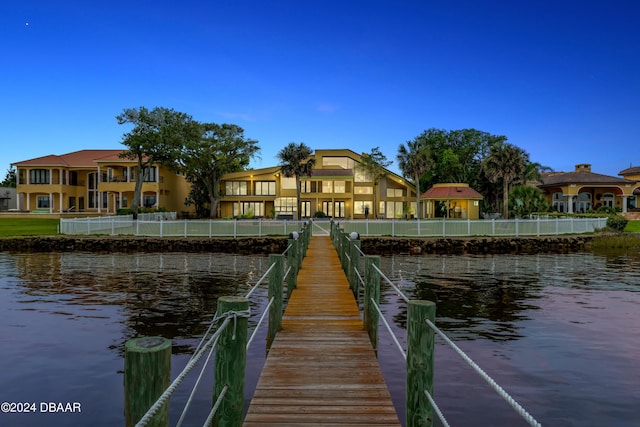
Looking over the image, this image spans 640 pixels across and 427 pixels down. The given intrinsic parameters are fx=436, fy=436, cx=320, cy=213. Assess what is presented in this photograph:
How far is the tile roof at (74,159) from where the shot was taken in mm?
58828

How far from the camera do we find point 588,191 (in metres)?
68.4

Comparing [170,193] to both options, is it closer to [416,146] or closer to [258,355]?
[416,146]

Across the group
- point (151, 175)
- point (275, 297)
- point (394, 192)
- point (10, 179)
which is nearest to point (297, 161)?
point (394, 192)

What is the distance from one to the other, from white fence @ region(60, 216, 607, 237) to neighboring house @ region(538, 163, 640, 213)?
31.6 metres

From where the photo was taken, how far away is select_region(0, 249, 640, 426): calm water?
784 cm

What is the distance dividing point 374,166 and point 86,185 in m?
41.6

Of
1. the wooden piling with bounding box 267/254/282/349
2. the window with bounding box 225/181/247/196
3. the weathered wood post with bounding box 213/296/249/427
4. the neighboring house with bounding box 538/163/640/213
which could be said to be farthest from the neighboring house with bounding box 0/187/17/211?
the neighboring house with bounding box 538/163/640/213

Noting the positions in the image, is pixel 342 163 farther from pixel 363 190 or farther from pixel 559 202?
pixel 559 202

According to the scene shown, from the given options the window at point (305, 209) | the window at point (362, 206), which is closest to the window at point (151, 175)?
the window at point (305, 209)

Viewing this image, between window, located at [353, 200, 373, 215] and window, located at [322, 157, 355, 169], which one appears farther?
window, located at [322, 157, 355, 169]

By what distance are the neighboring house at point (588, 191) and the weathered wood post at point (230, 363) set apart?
6982cm

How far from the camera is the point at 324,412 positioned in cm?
527

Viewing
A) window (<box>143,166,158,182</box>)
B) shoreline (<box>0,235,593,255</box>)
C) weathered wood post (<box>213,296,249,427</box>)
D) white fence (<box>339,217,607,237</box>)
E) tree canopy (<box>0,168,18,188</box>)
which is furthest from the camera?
tree canopy (<box>0,168,18,188</box>)

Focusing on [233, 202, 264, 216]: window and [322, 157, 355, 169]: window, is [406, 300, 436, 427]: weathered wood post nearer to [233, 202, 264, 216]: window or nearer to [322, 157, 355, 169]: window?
[233, 202, 264, 216]: window
